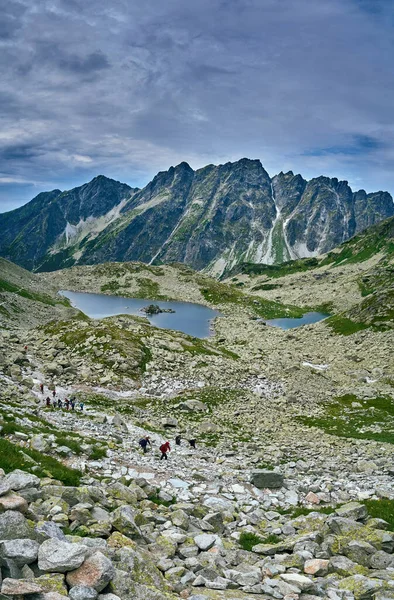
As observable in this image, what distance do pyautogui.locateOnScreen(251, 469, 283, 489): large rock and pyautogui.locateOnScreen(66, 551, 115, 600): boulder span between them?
17.0 meters

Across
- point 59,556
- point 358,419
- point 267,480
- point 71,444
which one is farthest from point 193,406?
point 59,556

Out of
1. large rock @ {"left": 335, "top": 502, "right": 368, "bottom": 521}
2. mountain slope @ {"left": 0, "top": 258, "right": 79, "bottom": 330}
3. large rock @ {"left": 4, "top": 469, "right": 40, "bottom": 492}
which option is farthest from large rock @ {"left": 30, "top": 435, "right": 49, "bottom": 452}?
mountain slope @ {"left": 0, "top": 258, "right": 79, "bottom": 330}

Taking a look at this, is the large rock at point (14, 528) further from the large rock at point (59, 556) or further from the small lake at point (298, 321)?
the small lake at point (298, 321)

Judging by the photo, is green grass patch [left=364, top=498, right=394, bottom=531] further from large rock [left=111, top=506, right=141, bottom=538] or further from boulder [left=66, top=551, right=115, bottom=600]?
boulder [left=66, top=551, right=115, bottom=600]

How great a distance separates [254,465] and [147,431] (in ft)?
36.6

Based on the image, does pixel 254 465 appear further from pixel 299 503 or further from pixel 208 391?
pixel 208 391

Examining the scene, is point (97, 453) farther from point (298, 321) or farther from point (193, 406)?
point (298, 321)

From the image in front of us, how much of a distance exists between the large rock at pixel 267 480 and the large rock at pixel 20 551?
17638 mm

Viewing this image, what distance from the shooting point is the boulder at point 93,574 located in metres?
8.69

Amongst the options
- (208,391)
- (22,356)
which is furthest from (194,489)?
(22,356)

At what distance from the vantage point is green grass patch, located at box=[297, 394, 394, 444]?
41203 mm

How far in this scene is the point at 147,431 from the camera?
36656 mm

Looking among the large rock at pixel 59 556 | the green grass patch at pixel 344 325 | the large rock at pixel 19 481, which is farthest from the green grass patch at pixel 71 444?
the green grass patch at pixel 344 325

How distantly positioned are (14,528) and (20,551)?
106 centimetres
